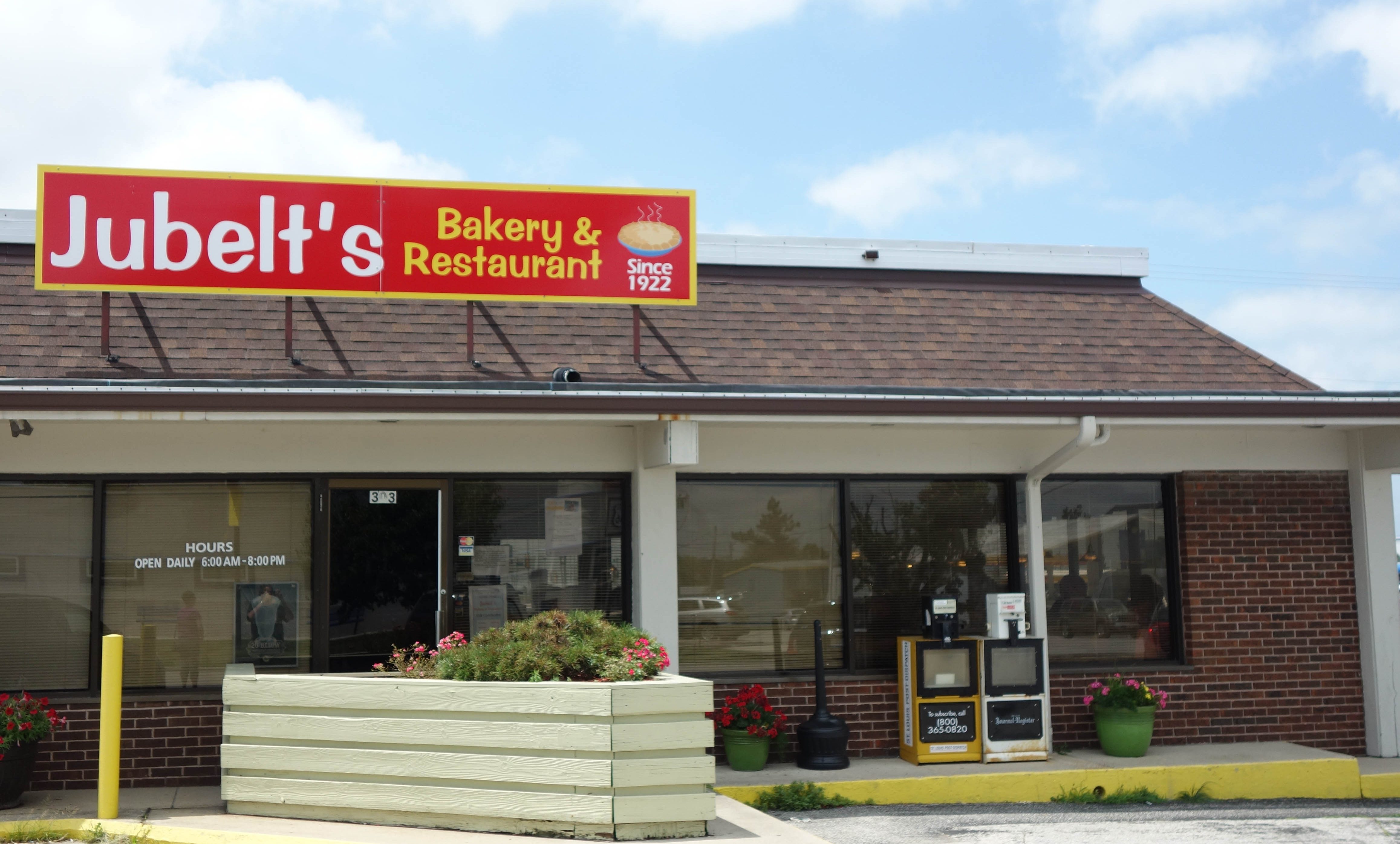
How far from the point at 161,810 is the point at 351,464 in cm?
292

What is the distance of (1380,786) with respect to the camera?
33.3 feet

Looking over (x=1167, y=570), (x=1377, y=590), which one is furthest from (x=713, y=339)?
(x=1377, y=590)

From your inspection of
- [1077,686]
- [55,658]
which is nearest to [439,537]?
[55,658]

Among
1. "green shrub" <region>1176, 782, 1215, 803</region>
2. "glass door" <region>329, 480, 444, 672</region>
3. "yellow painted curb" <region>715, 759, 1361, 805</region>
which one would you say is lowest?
"green shrub" <region>1176, 782, 1215, 803</region>

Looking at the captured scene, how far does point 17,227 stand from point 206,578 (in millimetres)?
3791

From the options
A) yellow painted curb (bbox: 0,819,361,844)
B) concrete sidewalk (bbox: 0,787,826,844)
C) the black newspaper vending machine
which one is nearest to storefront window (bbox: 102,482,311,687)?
concrete sidewalk (bbox: 0,787,826,844)

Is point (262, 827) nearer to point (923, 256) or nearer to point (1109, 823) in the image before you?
point (1109, 823)

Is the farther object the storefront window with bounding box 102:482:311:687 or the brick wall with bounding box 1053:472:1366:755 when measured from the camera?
the brick wall with bounding box 1053:472:1366:755

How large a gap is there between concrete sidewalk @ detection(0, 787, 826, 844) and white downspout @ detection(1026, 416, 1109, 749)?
3717 millimetres

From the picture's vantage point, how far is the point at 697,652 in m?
10.6

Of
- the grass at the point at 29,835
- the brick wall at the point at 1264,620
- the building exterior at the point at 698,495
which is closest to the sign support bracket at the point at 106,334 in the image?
the building exterior at the point at 698,495

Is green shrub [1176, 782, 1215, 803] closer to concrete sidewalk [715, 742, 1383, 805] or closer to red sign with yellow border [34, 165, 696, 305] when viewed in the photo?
concrete sidewalk [715, 742, 1383, 805]

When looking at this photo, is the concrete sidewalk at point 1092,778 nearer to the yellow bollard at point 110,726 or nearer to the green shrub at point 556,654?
the green shrub at point 556,654

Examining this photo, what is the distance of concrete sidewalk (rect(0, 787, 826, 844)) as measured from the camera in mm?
7105
